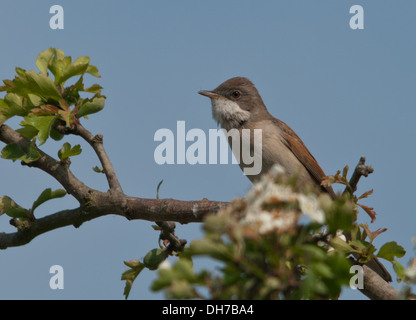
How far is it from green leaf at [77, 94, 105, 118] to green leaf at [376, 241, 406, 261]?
2.82 meters

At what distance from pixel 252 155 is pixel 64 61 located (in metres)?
3.46

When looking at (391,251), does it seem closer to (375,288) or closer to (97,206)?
(375,288)

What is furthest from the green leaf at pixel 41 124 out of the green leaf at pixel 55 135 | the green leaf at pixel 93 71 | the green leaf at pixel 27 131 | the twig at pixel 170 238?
the twig at pixel 170 238

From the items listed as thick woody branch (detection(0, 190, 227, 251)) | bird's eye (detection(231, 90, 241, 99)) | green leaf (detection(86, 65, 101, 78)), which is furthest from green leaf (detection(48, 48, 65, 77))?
bird's eye (detection(231, 90, 241, 99))

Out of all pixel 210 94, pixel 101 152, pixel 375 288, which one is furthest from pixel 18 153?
pixel 210 94

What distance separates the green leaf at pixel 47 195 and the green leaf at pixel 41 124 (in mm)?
488

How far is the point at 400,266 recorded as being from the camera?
13.9ft

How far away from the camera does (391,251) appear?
4.45 metres

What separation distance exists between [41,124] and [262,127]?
165 inches

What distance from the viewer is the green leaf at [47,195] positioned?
534 centimetres

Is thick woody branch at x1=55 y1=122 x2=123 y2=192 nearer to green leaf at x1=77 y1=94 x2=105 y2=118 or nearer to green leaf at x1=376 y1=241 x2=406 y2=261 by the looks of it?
green leaf at x1=77 y1=94 x2=105 y2=118

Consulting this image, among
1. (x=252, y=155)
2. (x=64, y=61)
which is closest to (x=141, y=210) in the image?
(x=64, y=61)

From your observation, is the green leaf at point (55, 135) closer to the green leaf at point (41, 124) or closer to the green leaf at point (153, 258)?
the green leaf at point (41, 124)
